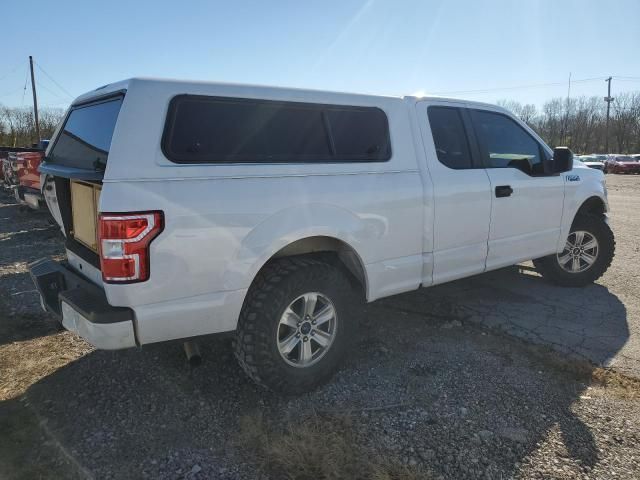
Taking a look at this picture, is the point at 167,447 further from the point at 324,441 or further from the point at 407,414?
the point at 407,414

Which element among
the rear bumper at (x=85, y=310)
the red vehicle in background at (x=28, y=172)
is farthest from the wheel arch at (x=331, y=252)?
the red vehicle in background at (x=28, y=172)

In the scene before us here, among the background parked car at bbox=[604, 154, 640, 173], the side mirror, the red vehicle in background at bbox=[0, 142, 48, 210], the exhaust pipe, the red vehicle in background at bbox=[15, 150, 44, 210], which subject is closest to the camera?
the exhaust pipe

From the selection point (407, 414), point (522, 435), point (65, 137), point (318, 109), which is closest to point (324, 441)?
point (407, 414)

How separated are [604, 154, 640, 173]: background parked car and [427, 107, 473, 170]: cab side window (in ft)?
126

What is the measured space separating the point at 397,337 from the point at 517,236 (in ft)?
4.97

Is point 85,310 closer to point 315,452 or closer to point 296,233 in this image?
point 296,233

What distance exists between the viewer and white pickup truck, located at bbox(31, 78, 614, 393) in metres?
2.47

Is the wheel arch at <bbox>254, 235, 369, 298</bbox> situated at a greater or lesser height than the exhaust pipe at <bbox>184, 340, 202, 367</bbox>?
greater

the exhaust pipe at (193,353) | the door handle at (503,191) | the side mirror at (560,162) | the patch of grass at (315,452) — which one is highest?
the side mirror at (560,162)

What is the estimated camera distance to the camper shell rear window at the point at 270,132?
262 cm

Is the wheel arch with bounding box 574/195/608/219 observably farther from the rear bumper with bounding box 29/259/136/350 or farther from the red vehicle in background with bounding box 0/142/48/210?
the red vehicle in background with bounding box 0/142/48/210

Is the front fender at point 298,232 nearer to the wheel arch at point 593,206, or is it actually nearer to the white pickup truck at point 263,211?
the white pickup truck at point 263,211

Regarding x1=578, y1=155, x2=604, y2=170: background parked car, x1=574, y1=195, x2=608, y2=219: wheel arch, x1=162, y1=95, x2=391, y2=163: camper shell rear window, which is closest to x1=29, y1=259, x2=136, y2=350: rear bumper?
x1=162, y1=95, x2=391, y2=163: camper shell rear window

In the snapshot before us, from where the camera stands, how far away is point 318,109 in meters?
3.19
